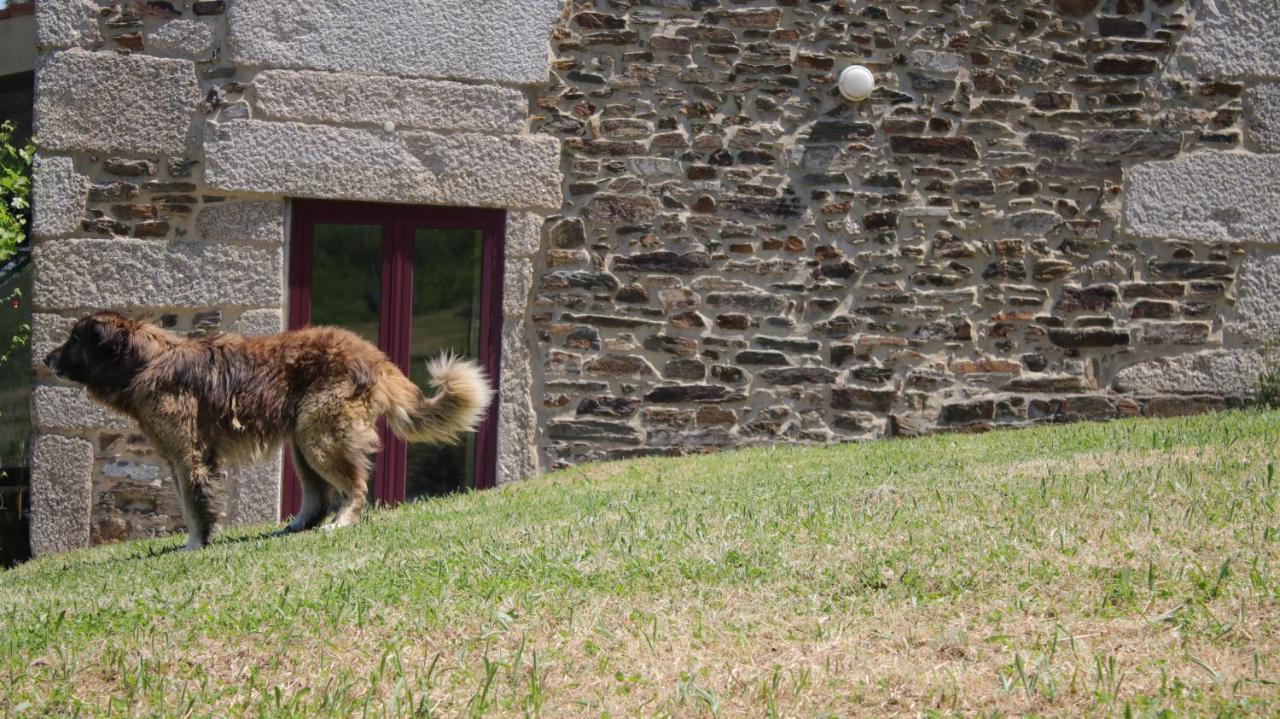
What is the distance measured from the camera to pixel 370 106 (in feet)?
25.0

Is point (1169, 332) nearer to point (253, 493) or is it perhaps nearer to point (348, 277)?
point (348, 277)

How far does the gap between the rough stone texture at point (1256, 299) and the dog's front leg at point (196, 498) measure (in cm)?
665

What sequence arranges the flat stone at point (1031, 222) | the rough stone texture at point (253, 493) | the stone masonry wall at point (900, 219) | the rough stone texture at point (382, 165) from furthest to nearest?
the flat stone at point (1031, 222) < the stone masonry wall at point (900, 219) < the rough stone texture at point (253, 493) < the rough stone texture at point (382, 165)

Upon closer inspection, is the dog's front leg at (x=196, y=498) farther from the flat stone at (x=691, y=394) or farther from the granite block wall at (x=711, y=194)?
the flat stone at (x=691, y=394)

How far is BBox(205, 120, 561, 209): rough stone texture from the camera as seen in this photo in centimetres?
747

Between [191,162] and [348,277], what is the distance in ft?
3.78

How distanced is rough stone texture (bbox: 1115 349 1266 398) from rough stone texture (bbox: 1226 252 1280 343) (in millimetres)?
141

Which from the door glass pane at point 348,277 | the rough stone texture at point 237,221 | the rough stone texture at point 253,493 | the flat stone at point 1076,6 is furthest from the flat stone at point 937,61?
the rough stone texture at point 253,493

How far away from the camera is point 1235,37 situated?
847cm

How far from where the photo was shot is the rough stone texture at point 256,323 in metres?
7.56

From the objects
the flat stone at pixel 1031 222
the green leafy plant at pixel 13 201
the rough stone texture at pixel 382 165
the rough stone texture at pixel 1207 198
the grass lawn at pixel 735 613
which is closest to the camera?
the grass lawn at pixel 735 613

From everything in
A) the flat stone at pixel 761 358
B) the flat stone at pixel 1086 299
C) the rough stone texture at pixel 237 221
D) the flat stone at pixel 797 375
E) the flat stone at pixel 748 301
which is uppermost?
the rough stone texture at pixel 237 221

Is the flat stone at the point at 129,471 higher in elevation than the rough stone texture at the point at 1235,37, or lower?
lower

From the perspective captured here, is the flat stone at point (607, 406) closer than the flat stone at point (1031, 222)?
Yes
